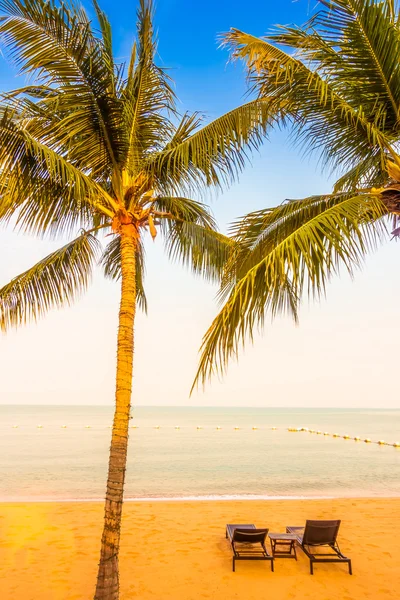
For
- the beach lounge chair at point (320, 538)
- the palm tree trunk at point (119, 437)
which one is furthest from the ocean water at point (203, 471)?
the palm tree trunk at point (119, 437)

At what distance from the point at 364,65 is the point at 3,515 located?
1090 centimetres

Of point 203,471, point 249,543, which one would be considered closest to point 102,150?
point 249,543

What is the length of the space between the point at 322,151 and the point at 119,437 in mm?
3920

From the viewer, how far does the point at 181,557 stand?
23.5 ft

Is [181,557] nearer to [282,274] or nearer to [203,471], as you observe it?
Result: [282,274]

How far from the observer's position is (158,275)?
28.3 ft

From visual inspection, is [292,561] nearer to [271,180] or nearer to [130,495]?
[271,180]

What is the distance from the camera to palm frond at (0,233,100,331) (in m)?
5.72

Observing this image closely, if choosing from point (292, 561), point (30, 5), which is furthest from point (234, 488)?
point (30, 5)

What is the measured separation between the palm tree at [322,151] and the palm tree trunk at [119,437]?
1.11 meters

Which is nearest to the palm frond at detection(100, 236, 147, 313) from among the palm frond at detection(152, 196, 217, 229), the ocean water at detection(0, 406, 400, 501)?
the palm frond at detection(152, 196, 217, 229)

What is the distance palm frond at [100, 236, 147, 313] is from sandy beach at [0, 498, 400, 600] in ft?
14.0

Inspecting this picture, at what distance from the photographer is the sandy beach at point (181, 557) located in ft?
19.2

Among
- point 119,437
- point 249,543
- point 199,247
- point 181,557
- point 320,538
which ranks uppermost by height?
point 199,247
